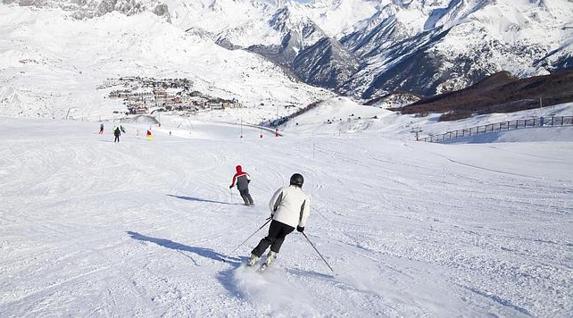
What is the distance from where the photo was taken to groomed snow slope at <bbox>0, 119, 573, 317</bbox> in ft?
20.6

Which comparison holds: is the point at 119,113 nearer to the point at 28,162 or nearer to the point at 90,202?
the point at 28,162

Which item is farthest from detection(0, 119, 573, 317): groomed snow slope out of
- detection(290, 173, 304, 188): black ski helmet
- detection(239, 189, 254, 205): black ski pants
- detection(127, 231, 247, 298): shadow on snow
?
detection(290, 173, 304, 188): black ski helmet

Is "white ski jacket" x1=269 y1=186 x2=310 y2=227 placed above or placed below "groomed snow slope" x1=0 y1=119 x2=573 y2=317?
above

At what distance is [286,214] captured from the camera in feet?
24.4

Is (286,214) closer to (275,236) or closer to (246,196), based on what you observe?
(275,236)

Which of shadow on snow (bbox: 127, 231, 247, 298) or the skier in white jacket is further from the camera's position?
the skier in white jacket

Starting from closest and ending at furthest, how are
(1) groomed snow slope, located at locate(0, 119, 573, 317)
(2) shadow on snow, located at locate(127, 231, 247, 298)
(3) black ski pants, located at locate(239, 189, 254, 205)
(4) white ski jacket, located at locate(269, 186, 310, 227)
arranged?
(1) groomed snow slope, located at locate(0, 119, 573, 317)
(2) shadow on snow, located at locate(127, 231, 247, 298)
(4) white ski jacket, located at locate(269, 186, 310, 227)
(3) black ski pants, located at locate(239, 189, 254, 205)

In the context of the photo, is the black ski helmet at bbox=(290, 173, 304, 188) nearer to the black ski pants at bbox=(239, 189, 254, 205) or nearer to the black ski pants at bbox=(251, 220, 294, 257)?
the black ski pants at bbox=(251, 220, 294, 257)

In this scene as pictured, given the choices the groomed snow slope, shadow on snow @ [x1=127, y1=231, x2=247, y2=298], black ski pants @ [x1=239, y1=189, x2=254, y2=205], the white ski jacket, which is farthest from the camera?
black ski pants @ [x1=239, y1=189, x2=254, y2=205]

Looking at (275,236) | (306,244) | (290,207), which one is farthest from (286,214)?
(306,244)

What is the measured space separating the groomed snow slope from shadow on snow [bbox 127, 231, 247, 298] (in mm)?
44

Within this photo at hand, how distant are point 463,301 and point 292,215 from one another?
2.89m

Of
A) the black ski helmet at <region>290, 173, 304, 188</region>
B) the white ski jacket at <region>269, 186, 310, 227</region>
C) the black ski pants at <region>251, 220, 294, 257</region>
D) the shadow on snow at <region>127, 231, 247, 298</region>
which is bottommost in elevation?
the shadow on snow at <region>127, 231, 247, 298</region>

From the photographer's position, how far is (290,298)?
639 centimetres
